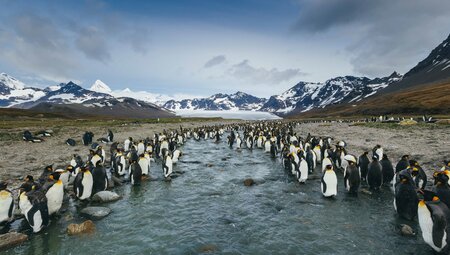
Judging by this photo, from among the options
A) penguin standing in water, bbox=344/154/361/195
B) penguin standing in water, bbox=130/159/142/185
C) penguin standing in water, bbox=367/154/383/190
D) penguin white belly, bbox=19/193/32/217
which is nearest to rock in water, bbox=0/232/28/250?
penguin white belly, bbox=19/193/32/217

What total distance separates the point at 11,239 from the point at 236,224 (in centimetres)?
582

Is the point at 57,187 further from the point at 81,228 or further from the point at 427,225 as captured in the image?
the point at 427,225

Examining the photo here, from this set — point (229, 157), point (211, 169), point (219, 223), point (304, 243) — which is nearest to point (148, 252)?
point (219, 223)

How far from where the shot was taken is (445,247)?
21.0ft

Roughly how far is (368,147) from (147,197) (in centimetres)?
1654

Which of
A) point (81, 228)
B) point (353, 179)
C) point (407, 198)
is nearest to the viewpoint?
point (81, 228)

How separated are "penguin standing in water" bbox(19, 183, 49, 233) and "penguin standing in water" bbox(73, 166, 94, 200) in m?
2.02

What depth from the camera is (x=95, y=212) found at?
934 centimetres

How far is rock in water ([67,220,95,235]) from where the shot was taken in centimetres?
806

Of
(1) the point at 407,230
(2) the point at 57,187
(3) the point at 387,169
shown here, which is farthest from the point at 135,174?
(3) the point at 387,169

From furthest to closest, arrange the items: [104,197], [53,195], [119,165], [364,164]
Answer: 1. [119,165]
2. [364,164]
3. [104,197]
4. [53,195]

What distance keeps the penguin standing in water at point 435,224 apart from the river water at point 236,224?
0.47 m

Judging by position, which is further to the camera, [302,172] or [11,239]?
[302,172]

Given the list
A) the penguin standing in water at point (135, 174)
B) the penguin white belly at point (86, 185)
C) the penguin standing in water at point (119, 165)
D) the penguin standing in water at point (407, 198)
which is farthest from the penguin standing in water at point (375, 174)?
the penguin standing in water at point (119, 165)
